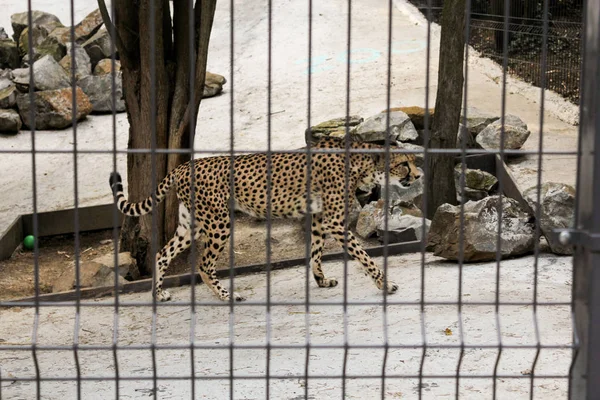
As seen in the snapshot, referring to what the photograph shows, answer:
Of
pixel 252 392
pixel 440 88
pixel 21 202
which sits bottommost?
pixel 21 202

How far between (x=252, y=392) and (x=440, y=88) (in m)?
5.12

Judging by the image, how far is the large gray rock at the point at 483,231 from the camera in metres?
7.77

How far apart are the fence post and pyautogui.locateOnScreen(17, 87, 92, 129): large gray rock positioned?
11325 mm

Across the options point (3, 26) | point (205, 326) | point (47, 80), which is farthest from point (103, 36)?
point (205, 326)

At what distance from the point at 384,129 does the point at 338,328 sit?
169 inches

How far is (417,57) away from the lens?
52.9 feet

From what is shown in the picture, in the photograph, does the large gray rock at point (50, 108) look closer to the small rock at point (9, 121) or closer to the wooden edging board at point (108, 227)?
the small rock at point (9, 121)

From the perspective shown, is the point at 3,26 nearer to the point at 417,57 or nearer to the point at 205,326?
the point at 417,57

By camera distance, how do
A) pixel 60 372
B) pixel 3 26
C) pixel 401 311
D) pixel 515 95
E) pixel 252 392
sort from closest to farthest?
pixel 252 392
pixel 60 372
pixel 401 311
pixel 515 95
pixel 3 26

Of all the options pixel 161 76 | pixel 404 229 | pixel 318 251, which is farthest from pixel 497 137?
pixel 161 76

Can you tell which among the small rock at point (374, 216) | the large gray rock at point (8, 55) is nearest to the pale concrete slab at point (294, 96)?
the small rock at point (374, 216)

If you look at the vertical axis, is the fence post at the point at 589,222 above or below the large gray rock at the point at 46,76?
above

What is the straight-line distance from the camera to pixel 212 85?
1551 cm

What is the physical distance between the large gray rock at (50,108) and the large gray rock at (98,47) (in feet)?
8.02
